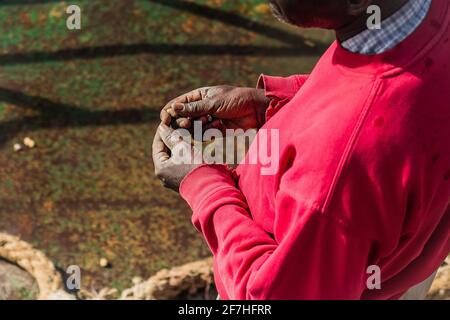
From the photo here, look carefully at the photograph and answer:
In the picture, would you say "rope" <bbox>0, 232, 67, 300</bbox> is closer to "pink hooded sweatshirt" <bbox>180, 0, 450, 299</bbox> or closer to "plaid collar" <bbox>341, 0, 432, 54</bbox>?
"pink hooded sweatshirt" <bbox>180, 0, 450, 299</bbox>

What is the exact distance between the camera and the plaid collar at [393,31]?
3.90ft

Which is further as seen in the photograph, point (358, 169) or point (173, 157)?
point (173, 157)

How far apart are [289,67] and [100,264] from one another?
1903 mm

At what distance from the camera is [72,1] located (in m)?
5.00

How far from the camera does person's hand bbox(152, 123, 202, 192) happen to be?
1.64 metres

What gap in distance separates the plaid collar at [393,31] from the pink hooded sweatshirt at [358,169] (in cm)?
1

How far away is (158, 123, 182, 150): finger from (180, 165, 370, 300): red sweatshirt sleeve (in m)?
0.26

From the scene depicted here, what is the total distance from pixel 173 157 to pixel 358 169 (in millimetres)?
628

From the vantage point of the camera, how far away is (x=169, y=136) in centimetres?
173

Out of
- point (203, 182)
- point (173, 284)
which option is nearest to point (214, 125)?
point (203, 182)

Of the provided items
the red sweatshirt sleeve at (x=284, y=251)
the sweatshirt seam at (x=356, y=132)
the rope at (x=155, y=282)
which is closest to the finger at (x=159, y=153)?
the red sweatshirt sleeve at (x=284, y=251)

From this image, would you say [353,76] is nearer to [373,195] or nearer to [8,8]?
[373,195]

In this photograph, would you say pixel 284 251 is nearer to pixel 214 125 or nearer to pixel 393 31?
pixel 393 31

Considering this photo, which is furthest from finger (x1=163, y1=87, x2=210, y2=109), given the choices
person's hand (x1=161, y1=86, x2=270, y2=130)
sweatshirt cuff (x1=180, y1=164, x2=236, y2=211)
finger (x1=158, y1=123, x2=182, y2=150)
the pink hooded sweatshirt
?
the pink hooded sweatshirt
